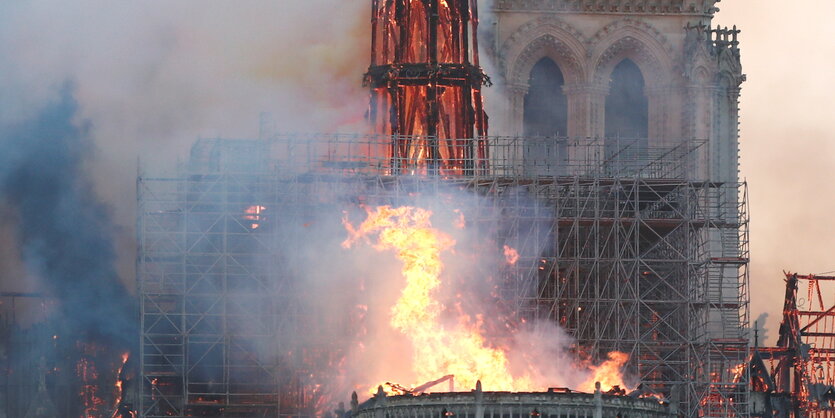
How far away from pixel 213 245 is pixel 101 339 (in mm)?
12705

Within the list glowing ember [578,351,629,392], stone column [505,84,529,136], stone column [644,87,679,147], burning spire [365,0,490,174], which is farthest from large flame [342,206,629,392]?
stone column [644,87,679,147]

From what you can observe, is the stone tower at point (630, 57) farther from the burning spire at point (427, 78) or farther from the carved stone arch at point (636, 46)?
the burning spire at point (427, 78)

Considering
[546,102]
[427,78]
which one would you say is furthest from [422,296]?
[546,102]

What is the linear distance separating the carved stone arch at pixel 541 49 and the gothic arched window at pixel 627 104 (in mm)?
1854

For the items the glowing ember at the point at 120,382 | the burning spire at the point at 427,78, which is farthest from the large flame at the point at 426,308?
the glowing ember at the point at 120,382

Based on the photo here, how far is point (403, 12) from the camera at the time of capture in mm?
82438

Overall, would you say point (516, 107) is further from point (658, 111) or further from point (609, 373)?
point (609, 373)

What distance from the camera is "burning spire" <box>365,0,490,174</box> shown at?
81.1 metres

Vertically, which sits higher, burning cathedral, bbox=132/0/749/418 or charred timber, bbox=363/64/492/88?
charred timber, bbox=363/64/492/88

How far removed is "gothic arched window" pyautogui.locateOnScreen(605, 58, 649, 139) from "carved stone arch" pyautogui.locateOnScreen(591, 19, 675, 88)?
94 cm

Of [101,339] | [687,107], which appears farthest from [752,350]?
[101,339]

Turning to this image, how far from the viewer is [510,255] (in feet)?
247

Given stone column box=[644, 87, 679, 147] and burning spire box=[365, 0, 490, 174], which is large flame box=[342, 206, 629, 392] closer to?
burning spire box=[365, 0, 490, 174]

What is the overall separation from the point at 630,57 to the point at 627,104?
6.21ft
